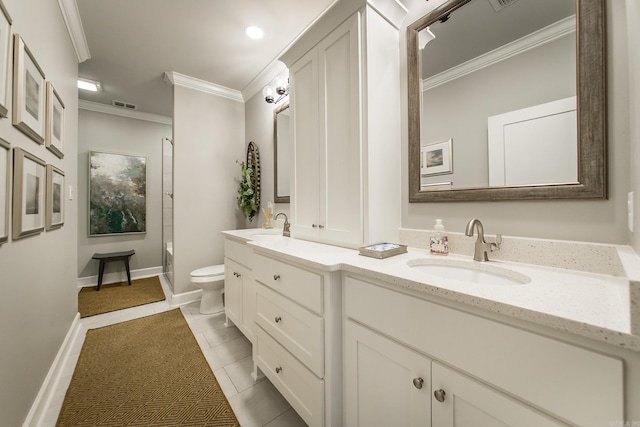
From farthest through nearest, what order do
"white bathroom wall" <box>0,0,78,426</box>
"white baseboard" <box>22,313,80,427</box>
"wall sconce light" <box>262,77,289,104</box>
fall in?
"wall sconce light" <box>262,77,289,104</box> < "white baseboard" <box>22,313,80,427</box> < "white bathroom wall" <box>0,0,78,426</box>

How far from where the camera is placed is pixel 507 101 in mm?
1076

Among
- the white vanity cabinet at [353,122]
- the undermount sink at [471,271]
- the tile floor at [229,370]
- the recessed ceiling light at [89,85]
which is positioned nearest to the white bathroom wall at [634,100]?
the undermount sink at [471,271]

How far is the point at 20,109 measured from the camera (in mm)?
1104

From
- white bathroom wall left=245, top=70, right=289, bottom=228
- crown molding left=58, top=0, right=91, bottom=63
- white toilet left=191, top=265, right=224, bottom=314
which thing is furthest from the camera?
white bathroom wall left=245, top=70, right=289, bottom=228

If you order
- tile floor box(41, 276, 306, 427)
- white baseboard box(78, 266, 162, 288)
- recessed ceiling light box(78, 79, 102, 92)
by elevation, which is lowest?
tile floor box(41, 276, 306, 427)

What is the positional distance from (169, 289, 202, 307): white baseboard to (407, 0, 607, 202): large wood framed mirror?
2826 mm

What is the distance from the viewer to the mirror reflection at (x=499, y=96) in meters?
0.95

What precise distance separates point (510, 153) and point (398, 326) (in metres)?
0.91

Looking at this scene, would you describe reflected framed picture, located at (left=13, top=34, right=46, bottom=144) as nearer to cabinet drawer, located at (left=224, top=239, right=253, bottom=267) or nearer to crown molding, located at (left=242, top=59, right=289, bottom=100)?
cabinet drawer, located at (left=224, top=239, right=253, bottom=267)

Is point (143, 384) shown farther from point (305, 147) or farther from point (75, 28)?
point (75, 28)

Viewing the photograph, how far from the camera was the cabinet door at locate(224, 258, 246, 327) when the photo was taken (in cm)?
203

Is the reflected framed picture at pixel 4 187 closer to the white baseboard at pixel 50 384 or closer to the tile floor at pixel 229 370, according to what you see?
the white baseboard at pixel 50 384

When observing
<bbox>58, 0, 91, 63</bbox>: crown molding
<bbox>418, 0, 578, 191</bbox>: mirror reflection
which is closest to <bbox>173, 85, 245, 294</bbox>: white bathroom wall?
<bbox>58, 0, 91, 63</bbox>: crown molding

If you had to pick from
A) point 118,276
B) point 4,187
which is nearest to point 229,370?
point 4,187
